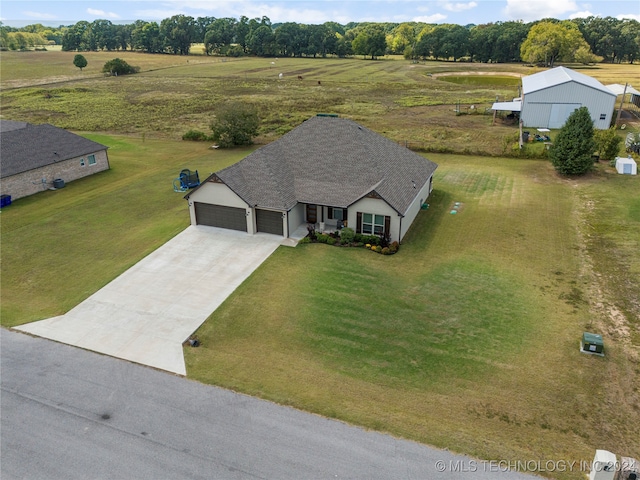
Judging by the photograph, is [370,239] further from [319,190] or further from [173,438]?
[173,438]

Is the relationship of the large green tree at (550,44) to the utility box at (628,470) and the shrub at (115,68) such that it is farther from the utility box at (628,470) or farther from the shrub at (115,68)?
the utility box at (628,470)

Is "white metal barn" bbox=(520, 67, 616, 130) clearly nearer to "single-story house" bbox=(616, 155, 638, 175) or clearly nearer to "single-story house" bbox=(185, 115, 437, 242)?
"single-story house" bbox=(616, 155, 638, 175)

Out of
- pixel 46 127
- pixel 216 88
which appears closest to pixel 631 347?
pixel 46 127

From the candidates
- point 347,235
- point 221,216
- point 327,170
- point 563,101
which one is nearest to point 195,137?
point 221,216

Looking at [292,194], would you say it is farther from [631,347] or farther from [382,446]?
[631,347]

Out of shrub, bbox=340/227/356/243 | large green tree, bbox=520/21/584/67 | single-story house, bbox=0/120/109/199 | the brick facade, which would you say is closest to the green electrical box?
shrub, bbox=340/227/356/243
